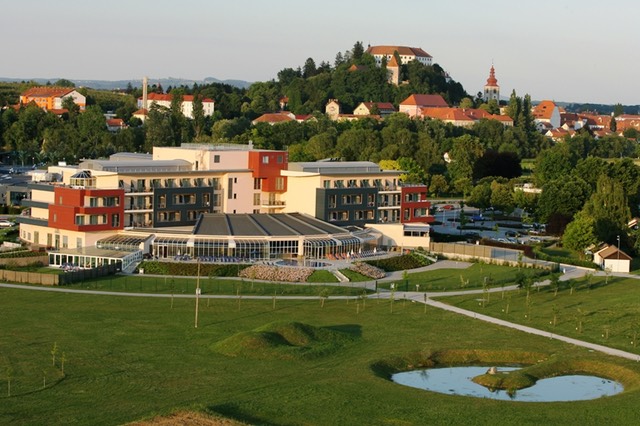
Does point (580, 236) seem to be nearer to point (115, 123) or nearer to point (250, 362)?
point (250, 362)

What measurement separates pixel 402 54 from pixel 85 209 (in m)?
135

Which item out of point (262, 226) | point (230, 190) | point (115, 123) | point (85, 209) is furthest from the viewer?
point (115, 123)

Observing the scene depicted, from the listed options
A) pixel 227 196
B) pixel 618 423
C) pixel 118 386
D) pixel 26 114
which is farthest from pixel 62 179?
pixel 26 114

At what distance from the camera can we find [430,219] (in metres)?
74.8

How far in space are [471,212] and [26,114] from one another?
192ft

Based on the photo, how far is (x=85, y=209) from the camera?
202 ft

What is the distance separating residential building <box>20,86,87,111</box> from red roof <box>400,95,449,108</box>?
49.0 meters

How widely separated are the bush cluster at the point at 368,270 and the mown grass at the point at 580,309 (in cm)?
627

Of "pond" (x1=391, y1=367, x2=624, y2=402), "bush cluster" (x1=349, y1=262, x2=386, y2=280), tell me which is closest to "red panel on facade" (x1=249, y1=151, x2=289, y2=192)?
"bush cluster" (x1=349, y1=262, x2=386, y2=280)

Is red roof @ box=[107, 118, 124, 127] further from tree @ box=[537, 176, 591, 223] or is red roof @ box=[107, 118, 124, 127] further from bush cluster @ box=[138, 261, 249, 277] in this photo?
bush cluster @ box=[138, 261, 249, 277]

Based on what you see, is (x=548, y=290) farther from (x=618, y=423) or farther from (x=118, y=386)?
(x=118, y=386)

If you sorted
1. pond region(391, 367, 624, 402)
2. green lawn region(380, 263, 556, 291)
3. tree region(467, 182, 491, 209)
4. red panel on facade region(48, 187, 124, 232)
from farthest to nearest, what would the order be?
tree region(467, 182, 491, 209) → red panel on facade region(48, 187, 124, 232) → green lawn region(380, 263, 556, 291) → pond region(391, 367, 624, 402)

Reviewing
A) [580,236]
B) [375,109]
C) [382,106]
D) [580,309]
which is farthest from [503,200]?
[382,106]

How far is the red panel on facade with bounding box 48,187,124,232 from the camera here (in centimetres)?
6175
